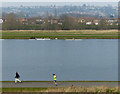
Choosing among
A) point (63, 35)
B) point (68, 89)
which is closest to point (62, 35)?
point (63, 35)

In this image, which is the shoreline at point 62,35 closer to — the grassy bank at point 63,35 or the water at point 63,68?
the grassy bank at point 63,35

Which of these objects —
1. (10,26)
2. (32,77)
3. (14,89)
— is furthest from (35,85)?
(10,26)

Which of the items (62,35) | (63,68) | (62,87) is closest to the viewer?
(62,87)

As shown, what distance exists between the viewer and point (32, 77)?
83.9ft

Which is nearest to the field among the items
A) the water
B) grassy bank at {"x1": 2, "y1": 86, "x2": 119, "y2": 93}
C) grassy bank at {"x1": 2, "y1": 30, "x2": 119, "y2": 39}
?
grassy bank at {"x1": 2, "y1": 86, "x2": 119, "y2": 93}

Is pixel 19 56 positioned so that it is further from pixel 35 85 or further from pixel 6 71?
pixel 35 85

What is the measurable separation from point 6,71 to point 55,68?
4.18 metres

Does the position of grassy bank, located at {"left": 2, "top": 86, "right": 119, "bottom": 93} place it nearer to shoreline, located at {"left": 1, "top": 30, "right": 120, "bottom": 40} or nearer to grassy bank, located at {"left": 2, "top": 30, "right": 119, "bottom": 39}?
shoreline, located at {"left": 1, "top": 30, "right": 120, "bottom": 40}

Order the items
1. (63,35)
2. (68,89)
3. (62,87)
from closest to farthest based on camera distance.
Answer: (68,89), (62,87), (63,35)

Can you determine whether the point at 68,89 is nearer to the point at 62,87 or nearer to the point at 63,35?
the point at 62,87

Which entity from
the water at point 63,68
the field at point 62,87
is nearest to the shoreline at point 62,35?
the water at point 63,68

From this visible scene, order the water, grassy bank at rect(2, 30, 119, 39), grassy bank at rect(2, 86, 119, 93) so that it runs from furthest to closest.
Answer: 1. grassy bank at rect(2, 30, 119, 39)
2. the water
3. grassy bank at rect(2, 86, 119, 93)

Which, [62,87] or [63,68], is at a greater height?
[62,87]

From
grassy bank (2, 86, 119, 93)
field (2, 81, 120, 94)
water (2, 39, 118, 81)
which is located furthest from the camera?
water (2, 39, 118, 81)
